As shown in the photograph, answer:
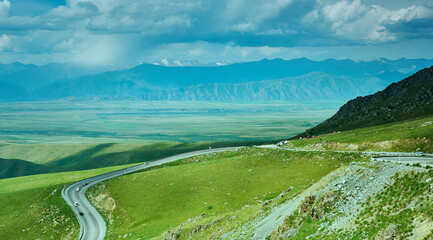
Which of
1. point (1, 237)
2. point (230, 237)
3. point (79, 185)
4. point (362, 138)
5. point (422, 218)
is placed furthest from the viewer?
point (79, 185)

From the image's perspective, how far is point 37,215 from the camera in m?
74.4

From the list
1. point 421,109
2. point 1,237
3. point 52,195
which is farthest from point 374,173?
point 421,109

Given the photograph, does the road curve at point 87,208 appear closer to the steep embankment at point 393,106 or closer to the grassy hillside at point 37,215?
the grassy hillside at point 37,215

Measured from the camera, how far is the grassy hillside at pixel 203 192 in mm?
54875

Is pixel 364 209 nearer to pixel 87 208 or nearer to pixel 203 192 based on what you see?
pixel 203 192

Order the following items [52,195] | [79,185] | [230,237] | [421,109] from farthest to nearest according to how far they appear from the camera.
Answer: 1. [421,109]
2. [79,185]
3. [52,195]
4. [230,237]

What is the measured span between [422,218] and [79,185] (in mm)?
84801

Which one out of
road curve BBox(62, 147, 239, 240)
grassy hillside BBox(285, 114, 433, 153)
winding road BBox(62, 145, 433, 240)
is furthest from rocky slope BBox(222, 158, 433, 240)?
grassy hillside BBox(285, 114, 433, 153)

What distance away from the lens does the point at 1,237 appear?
2621 inches

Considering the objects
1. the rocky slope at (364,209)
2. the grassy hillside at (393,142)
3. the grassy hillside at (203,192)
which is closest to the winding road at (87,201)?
the grassy hillside at (203,192)

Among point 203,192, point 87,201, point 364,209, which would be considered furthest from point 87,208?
point 364,209

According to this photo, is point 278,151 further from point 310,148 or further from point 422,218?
point 422,218

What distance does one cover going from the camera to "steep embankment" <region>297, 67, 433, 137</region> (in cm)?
11950

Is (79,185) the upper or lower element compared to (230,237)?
upper
